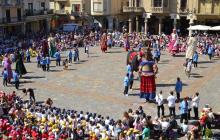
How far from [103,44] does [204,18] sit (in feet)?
60.3

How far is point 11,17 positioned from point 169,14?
68.9 ft

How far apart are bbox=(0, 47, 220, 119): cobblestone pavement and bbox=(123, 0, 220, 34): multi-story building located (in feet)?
52.6

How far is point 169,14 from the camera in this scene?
59.9 metres

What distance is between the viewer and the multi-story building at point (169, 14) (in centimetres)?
5680

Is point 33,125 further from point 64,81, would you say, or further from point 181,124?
point 64,81

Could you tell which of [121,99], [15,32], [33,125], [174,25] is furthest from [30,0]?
[33,125]

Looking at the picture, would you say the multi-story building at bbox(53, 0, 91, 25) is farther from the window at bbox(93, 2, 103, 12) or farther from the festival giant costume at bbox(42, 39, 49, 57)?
the festival giant costume at bbox(42, 39, 49, 57)

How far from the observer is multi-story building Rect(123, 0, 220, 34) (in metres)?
56.8

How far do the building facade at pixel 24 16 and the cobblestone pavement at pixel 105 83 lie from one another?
18.8 m

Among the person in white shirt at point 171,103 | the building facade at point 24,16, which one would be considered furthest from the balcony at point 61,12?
the person in white shirt at point 171,103

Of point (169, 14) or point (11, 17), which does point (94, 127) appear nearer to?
A: point (11, 17)

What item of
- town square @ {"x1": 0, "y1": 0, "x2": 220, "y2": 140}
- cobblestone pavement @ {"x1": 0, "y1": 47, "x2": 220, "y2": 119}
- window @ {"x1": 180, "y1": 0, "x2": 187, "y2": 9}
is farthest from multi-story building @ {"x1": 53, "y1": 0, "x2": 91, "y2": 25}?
cobblestone pavement @ {"x1": 0, "y1": 47, "x2": 220, "y2": 119}

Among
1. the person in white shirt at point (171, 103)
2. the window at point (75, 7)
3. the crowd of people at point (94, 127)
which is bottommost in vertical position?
the crowd of people at point (94, 127)

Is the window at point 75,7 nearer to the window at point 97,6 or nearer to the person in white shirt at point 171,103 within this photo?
the window at point 97,6
